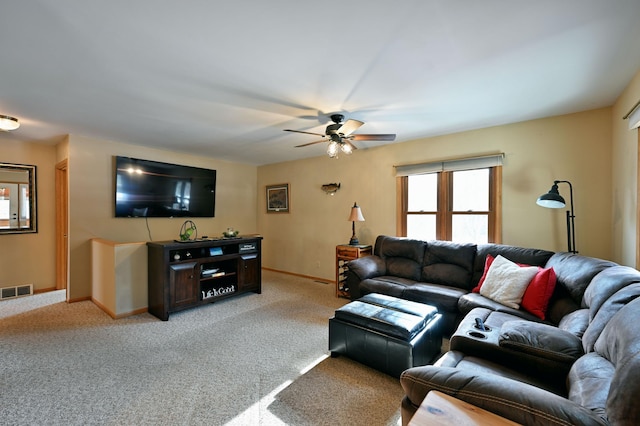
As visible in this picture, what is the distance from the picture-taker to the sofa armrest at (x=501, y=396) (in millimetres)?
968

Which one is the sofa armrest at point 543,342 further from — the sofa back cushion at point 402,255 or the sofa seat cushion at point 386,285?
the sofa back cushion at point 402,255

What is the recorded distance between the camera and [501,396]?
42.4 inches

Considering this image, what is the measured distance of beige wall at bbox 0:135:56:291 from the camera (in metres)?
4.11

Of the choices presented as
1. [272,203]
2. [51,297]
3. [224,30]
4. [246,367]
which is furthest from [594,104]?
[51,297]

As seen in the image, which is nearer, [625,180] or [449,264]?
[625,180]

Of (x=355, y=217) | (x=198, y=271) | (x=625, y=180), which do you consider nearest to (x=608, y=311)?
(x=625, y=180)

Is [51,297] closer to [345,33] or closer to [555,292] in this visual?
[345,33]

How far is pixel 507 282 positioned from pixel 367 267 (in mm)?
1600

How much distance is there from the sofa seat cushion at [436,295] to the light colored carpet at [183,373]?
108 centimetres

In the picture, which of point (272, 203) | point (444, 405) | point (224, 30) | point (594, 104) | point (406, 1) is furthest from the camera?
point (272, 203)

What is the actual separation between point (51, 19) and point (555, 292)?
4247 millimetres

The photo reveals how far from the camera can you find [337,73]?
2209mm

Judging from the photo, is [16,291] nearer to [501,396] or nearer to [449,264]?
[501,396]

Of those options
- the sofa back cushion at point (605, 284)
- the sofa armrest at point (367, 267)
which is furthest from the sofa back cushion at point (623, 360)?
the sofa armrest at point (367, 267)
